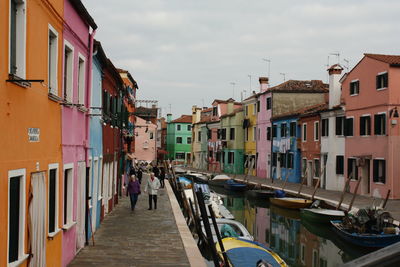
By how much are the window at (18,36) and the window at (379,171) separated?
24.1m

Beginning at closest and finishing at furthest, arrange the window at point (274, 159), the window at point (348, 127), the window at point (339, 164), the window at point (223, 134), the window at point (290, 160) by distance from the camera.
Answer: the window at point (348, 127)
the window at point (339, 164)
the window at point (290, 160)
the window at point (274, 159)
the window at point (223, 134)

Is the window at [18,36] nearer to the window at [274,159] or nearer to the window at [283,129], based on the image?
the window at [283,129]

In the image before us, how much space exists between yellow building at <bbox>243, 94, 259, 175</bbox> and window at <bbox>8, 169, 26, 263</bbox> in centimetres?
4443

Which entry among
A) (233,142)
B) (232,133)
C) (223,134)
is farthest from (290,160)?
(223,134)

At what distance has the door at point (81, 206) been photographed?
37.0 ft

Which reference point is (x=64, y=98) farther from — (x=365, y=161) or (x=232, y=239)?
(x=365, y=161)

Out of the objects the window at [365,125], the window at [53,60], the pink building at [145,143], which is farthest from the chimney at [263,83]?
the window at [53,60]

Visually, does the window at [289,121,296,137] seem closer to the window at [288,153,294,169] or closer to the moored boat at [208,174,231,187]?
the window at [288,153,294,169]

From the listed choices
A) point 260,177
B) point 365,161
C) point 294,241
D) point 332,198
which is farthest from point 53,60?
point 260,177

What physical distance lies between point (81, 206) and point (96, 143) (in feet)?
10.6

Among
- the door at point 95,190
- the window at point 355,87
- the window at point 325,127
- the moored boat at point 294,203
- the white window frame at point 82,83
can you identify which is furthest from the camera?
the window at point 325,127

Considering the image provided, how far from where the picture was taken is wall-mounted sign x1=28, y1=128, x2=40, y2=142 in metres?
7.14

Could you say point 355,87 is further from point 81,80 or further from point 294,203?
point 81,80

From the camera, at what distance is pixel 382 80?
27.6m
